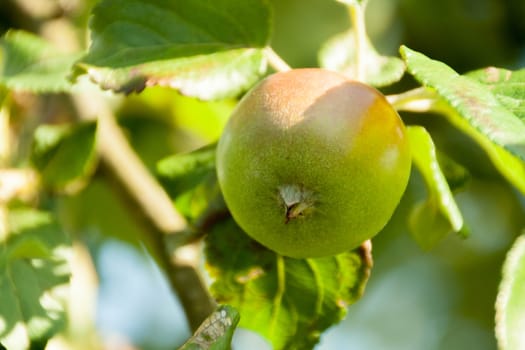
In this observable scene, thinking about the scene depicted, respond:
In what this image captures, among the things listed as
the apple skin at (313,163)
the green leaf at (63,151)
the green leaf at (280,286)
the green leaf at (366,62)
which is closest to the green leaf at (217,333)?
the apple skin at (313,163)

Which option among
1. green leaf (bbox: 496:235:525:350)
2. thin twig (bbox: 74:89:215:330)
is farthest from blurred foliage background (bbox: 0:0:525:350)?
green leaf (bbox: 496:235:525:350)

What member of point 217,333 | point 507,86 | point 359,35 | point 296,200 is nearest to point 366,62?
point 359,35

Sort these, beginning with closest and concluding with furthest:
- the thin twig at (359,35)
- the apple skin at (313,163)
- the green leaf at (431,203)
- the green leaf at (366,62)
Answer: the apple skin at (313,163) → the green leaf at (431,203) → the thin twig at (359,35) → the green leaf at (366,62)

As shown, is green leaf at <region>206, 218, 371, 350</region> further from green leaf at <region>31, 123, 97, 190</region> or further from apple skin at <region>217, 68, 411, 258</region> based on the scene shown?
green leaf at <region>31, 123, 97, 190</region>

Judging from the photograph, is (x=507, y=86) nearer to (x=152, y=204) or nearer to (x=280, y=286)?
(x=280, y=286)

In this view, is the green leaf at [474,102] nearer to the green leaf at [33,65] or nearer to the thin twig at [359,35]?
the thin twig at [359,35]

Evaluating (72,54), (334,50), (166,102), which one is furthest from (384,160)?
(166,102)
